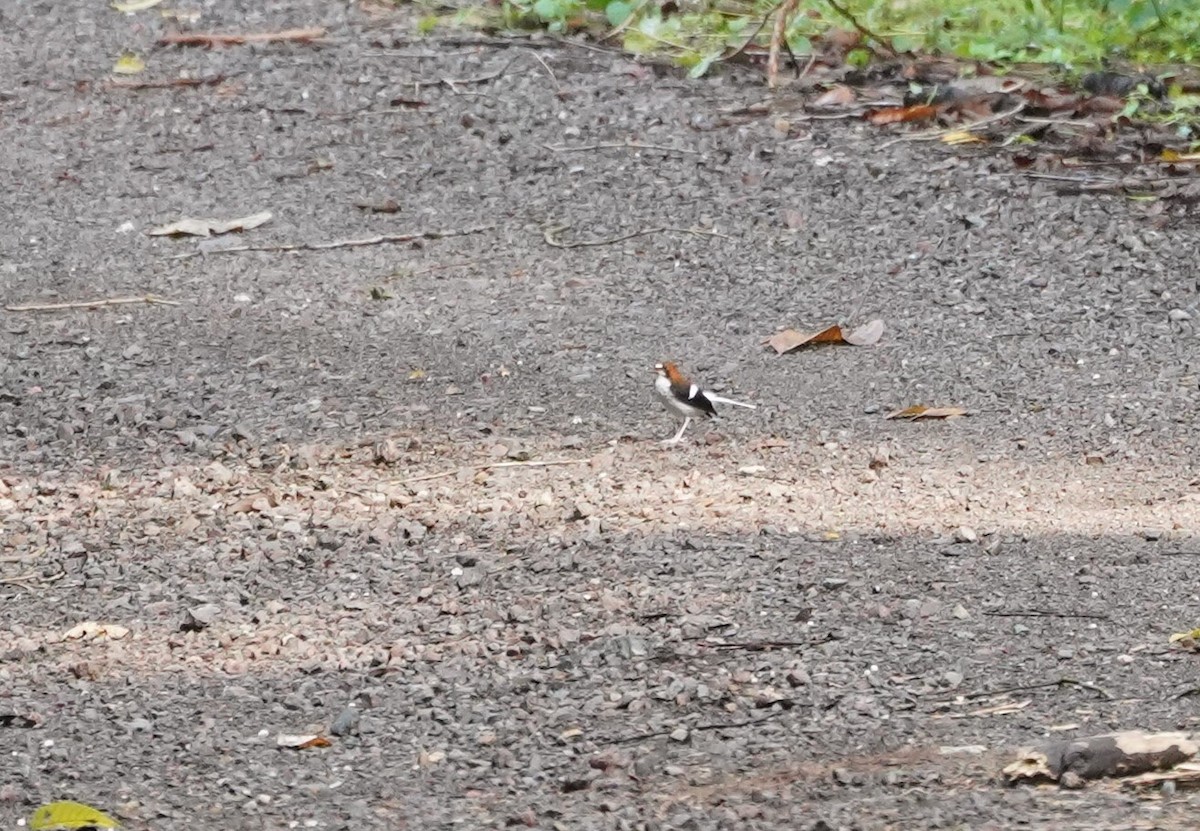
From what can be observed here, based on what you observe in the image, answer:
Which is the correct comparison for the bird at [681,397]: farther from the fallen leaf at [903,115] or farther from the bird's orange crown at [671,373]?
the fallen leaf at [903,115]

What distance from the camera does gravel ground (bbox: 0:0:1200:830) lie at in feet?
8.60

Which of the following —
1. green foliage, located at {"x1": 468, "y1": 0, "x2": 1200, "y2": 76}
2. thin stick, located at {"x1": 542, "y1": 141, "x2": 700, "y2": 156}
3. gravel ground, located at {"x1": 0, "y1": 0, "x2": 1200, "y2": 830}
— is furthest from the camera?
green foliage, located at {"x1": 468, "y1": 0, "x2": 1200, "y2": 76}

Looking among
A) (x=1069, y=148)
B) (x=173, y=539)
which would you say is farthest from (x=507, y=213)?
(x=173, y=539)

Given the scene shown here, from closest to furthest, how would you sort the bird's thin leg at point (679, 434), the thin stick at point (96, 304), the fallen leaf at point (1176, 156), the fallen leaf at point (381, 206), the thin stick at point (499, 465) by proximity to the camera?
the thin stick at point (499, 465)
the bird's thin leg at point (679, 434)
the thin stick at point (96, 304)
the fallen leaf at point (1176, 156)
the fallen leaf at point (381, 206)

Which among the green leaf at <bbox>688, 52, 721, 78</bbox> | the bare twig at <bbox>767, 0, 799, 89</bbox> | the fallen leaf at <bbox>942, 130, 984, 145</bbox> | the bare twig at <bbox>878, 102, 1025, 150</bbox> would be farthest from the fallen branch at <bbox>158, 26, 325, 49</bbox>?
the fallen leaf at <bbox>942, 130, 984, 145</bbox>

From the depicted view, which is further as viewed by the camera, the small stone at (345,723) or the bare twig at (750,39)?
the bare twig at (750,39)

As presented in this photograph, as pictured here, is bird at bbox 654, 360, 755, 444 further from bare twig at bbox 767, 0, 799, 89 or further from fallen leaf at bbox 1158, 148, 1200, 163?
bare twig at bbox 767, 0, 799, 89

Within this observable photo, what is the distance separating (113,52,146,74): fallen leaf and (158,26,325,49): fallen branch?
193 mm

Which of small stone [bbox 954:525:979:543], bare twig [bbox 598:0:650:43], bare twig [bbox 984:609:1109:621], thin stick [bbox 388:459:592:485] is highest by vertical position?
bare twig [bbox 598:0:650:43]

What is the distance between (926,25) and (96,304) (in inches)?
143

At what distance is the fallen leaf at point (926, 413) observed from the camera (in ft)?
13.0

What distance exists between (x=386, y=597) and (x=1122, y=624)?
1349 mm

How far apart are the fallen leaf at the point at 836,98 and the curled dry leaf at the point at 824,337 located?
171cm

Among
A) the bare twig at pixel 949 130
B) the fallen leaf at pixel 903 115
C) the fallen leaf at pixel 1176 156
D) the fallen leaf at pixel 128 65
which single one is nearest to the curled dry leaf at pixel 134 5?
the fallen leaf at pixel 128 65
